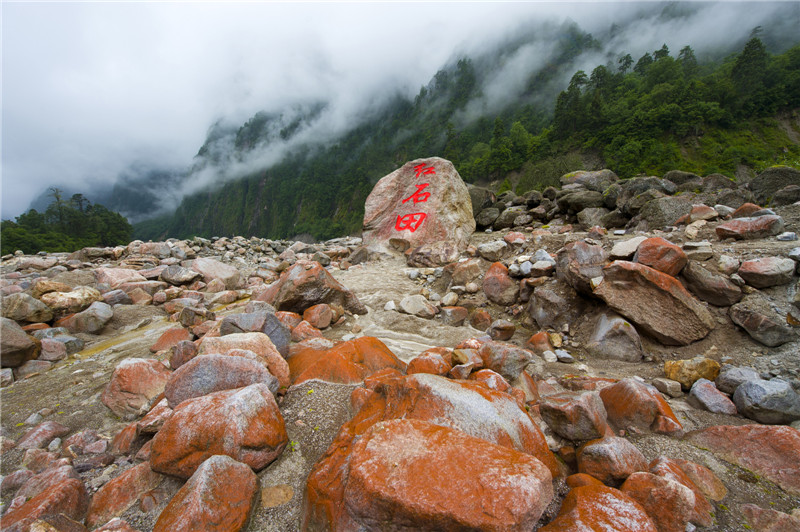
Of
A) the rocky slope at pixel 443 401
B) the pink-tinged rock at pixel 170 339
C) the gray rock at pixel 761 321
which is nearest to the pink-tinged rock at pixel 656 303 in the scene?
the rocky slope at pixel 443 401

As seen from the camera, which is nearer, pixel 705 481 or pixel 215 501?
pixel 215 501

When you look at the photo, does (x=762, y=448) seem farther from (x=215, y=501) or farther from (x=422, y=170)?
(x=422, y=170)

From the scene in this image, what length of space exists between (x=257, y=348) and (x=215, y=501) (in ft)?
4.79

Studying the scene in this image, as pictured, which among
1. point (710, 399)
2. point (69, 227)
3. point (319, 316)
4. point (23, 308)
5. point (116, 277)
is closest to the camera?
point (710, 399)

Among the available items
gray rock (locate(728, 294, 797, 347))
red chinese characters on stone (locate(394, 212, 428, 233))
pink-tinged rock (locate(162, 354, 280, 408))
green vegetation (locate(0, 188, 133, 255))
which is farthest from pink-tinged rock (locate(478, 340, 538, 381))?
green vegetation (locate(0, 188, 133, 255))

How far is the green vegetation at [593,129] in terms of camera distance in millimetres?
38469

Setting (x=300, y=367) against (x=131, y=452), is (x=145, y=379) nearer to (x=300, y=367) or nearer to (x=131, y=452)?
(x=131, y=452)

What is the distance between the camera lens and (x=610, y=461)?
5.56ft

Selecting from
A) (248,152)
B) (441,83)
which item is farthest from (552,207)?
(248,152)

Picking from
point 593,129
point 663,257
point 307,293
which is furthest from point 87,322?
point 593,129

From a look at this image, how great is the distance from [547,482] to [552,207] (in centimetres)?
1045

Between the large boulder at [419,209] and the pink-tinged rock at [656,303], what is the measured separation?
14.8 ft

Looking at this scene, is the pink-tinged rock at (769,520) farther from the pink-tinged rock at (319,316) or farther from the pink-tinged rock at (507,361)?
the pink-tinged rock at (319,316)

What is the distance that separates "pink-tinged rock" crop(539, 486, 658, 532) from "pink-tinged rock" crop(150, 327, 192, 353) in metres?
4.32
